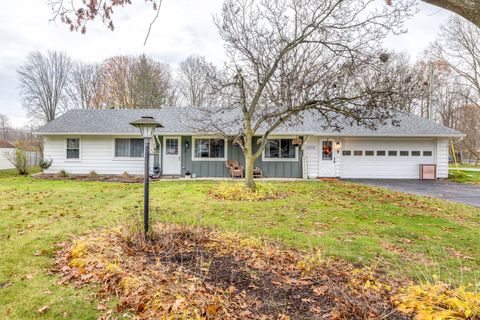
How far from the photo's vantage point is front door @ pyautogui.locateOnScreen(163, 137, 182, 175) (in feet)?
51.3

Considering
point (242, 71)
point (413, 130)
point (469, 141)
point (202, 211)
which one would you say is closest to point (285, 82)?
point (242, 71)

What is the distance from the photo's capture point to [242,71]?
10242mm

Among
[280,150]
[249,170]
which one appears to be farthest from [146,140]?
[280,150]

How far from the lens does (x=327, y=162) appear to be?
1578cm

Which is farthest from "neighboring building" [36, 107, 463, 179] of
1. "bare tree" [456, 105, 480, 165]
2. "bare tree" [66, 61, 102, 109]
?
"bare tree" [456, 105, 480, 165]

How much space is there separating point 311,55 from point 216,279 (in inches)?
345

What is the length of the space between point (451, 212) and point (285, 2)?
26.5ft

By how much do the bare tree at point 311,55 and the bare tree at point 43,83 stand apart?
26.2m

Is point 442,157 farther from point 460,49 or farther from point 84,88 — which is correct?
point 84,88

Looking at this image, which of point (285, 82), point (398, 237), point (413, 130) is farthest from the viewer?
point (413, 130)

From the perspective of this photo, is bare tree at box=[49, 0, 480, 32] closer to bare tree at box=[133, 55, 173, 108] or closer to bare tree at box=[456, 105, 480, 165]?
bare tree at box=[133, 55, 173, 108]

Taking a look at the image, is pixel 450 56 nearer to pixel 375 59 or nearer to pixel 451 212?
pixel 375 59

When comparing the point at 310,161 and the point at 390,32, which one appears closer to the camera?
the point at 390,32

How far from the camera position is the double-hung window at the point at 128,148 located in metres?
16.0
